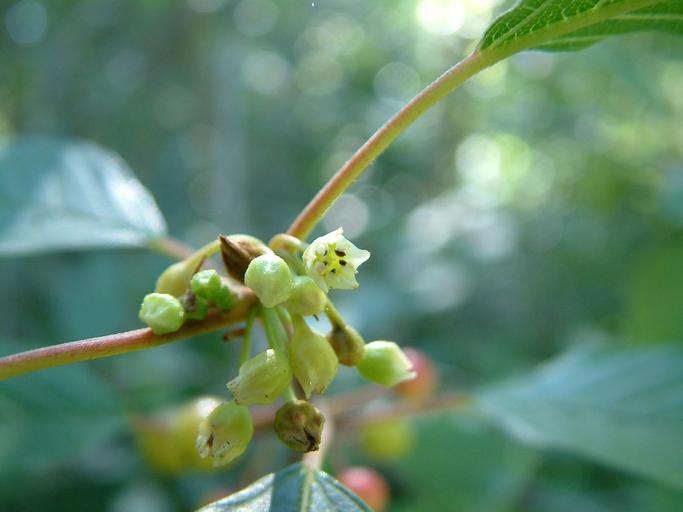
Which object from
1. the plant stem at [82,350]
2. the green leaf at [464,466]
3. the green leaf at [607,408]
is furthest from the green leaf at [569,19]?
the green leaf at [464,466]

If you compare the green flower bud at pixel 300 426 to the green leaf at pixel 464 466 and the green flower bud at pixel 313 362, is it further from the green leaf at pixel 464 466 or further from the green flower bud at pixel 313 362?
the green leaf at pixel 464 466

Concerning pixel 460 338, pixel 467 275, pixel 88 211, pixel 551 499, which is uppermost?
pixel 88 211

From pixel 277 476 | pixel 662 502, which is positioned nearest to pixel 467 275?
pixel 662 502

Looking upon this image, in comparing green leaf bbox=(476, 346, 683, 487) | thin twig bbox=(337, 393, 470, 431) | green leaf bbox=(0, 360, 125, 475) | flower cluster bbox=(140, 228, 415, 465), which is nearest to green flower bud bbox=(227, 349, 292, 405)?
flower cluster bbox=(140, 228, 415, 465)

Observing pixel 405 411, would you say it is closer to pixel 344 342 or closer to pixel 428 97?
pixel 344 342

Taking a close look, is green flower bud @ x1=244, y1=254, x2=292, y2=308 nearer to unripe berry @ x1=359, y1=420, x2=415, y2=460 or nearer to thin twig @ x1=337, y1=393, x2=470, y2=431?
thin twig @ x1=337, y1=393, x2=470, y2=431

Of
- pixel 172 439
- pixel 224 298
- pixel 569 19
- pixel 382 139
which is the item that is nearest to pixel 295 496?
pixel 224 298

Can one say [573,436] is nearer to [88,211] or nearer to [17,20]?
[88,211]
